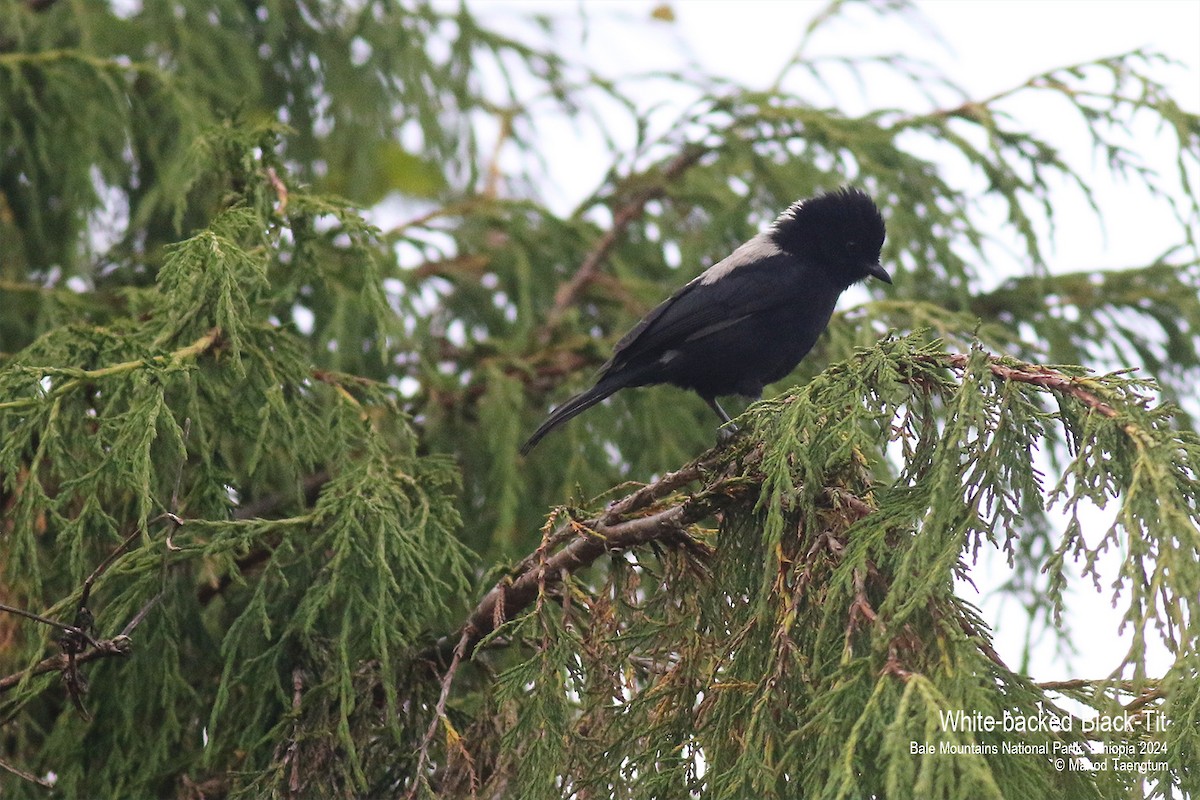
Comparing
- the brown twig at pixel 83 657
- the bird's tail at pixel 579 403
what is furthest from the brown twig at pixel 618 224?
the brown twig at pixel 83 657

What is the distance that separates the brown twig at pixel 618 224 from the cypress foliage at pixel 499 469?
0.02 m

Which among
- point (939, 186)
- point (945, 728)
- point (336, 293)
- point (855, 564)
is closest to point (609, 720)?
point (855, 564)

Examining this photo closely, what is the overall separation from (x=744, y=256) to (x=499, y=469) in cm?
136

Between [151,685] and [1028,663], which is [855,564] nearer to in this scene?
[151,685]

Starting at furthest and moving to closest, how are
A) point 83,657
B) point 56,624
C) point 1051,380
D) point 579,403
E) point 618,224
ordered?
1. point 618,224
2. point 579,403
3. point 83,657
4. point 56,624
5. point 1051,380

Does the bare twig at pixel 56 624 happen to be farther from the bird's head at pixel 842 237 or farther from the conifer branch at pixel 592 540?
the bird's head at pixel 842 237

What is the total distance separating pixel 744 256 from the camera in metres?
5.28

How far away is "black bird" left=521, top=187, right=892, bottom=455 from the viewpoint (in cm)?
482

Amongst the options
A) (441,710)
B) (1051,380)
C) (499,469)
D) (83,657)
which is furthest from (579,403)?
(1051,380)

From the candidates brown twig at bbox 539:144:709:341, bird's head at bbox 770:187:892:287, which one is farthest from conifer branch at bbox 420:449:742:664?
brown twig at bbox 539:144:709:341

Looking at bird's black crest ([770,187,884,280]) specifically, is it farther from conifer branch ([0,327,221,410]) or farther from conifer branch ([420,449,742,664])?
conifer branch ([0,327,221,410])

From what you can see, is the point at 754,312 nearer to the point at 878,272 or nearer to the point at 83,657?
the point at 878,272

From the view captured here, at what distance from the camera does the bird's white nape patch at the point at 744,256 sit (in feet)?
17.0

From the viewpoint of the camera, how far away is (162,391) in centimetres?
319
